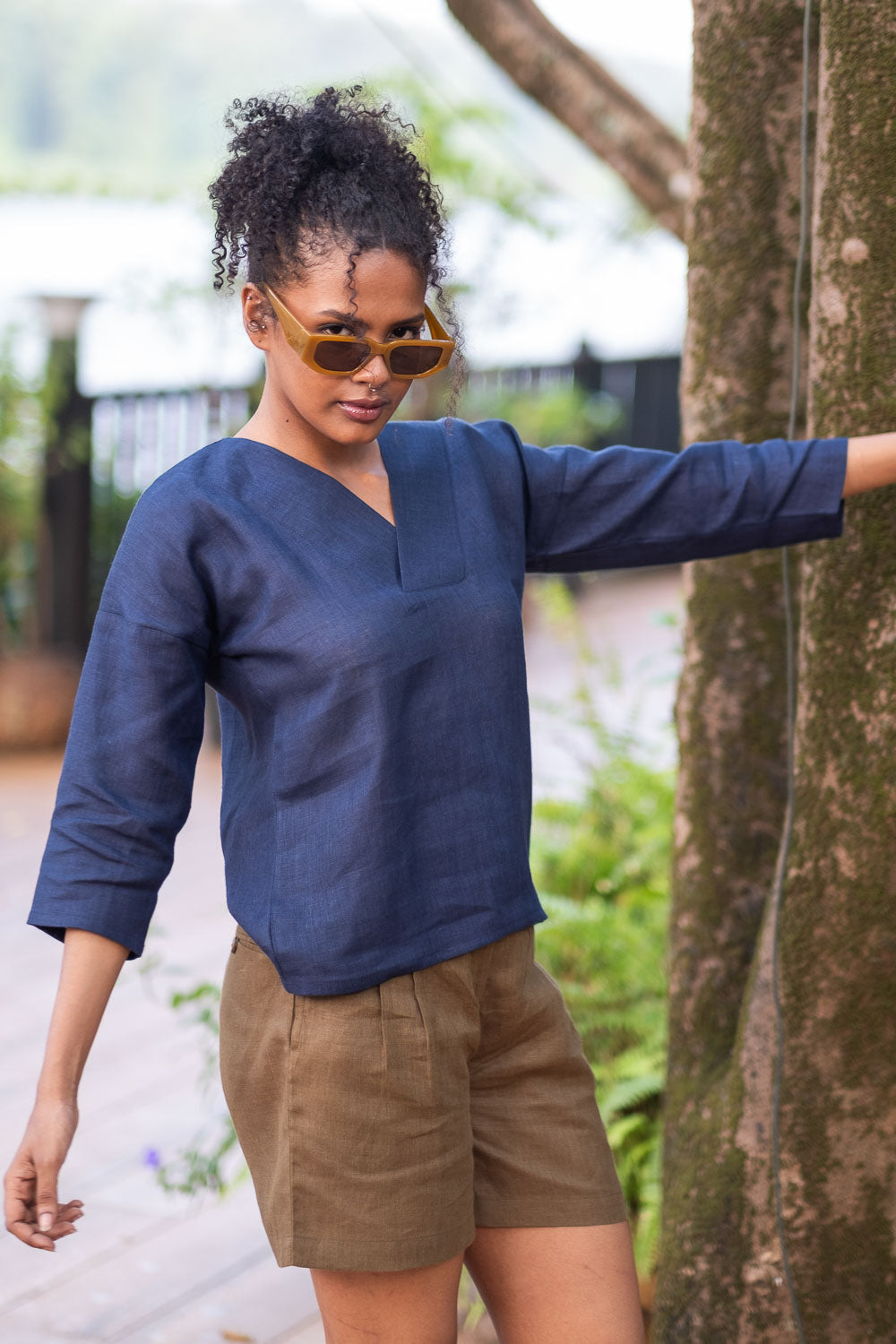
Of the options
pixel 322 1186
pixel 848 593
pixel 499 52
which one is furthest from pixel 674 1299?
pixel 499 52

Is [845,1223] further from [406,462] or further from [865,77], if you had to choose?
[865,77]

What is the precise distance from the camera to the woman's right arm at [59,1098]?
1.68m

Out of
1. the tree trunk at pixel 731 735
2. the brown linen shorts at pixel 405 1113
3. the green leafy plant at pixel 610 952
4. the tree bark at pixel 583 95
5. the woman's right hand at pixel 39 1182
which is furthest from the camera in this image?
the tree bark at pixel 583 95

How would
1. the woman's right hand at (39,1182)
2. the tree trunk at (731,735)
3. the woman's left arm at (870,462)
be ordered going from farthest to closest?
1. the tree trunk at (731,735)
2. the woman's left arm at (870,462)
3. the woman's right hand at (39,1182)

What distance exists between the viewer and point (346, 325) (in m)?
1.75

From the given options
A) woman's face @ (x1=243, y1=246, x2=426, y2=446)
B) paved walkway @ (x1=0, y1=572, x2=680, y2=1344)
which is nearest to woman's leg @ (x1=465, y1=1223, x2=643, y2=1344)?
woman's face @ (x1=243, y1=246, x2=426, y2=446)

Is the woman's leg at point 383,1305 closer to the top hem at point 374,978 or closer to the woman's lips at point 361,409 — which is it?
the top hem at point 374,978

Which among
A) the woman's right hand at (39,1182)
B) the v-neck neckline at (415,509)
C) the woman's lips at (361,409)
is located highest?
the woman's lips at (361,409)

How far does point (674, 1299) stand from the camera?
242cm

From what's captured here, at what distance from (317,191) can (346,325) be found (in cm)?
17

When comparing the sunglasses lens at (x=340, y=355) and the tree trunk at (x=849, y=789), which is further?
the tree trunk at (x=849, y=789)

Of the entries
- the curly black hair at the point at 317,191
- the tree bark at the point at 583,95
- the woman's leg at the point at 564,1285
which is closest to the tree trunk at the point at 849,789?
the woman's leg at the point at 564,1285

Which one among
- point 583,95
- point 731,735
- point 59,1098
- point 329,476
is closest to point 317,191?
point 329,476

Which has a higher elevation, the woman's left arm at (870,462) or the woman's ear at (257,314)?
the woman's ear at (257,314)
